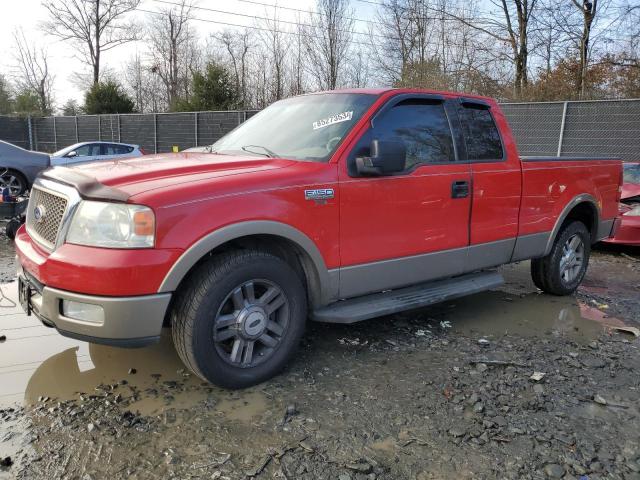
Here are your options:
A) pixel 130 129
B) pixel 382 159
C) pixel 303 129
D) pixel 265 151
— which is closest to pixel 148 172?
pixel 265 151

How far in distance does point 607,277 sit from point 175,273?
597cm

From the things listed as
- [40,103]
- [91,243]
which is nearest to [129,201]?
[91,243]

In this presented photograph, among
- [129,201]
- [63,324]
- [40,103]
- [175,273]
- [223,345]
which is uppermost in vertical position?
[40,103]

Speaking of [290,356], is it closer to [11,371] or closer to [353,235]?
[353,235]

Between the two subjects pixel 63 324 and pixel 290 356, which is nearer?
pixel 63 324

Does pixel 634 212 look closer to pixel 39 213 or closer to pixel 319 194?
pixel 319 194

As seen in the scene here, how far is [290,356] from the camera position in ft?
11.4

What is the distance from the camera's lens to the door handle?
4.15 meters

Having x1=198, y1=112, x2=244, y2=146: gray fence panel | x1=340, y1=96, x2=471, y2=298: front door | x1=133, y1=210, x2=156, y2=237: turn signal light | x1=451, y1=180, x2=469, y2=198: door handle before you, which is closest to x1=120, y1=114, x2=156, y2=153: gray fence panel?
x1=198, y1=112, x2=244, y2=146: gray fence panel

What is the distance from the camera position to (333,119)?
12.6 ft

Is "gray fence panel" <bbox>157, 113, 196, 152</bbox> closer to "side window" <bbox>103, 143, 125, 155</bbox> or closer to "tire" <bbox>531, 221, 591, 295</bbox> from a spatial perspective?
"side window" <bbox>103, 143, 125, 155</bbox>

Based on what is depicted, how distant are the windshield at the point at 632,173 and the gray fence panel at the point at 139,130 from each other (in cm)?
1912

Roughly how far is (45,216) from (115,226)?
803mm

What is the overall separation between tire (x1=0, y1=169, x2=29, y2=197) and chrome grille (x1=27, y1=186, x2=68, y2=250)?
8116mm
